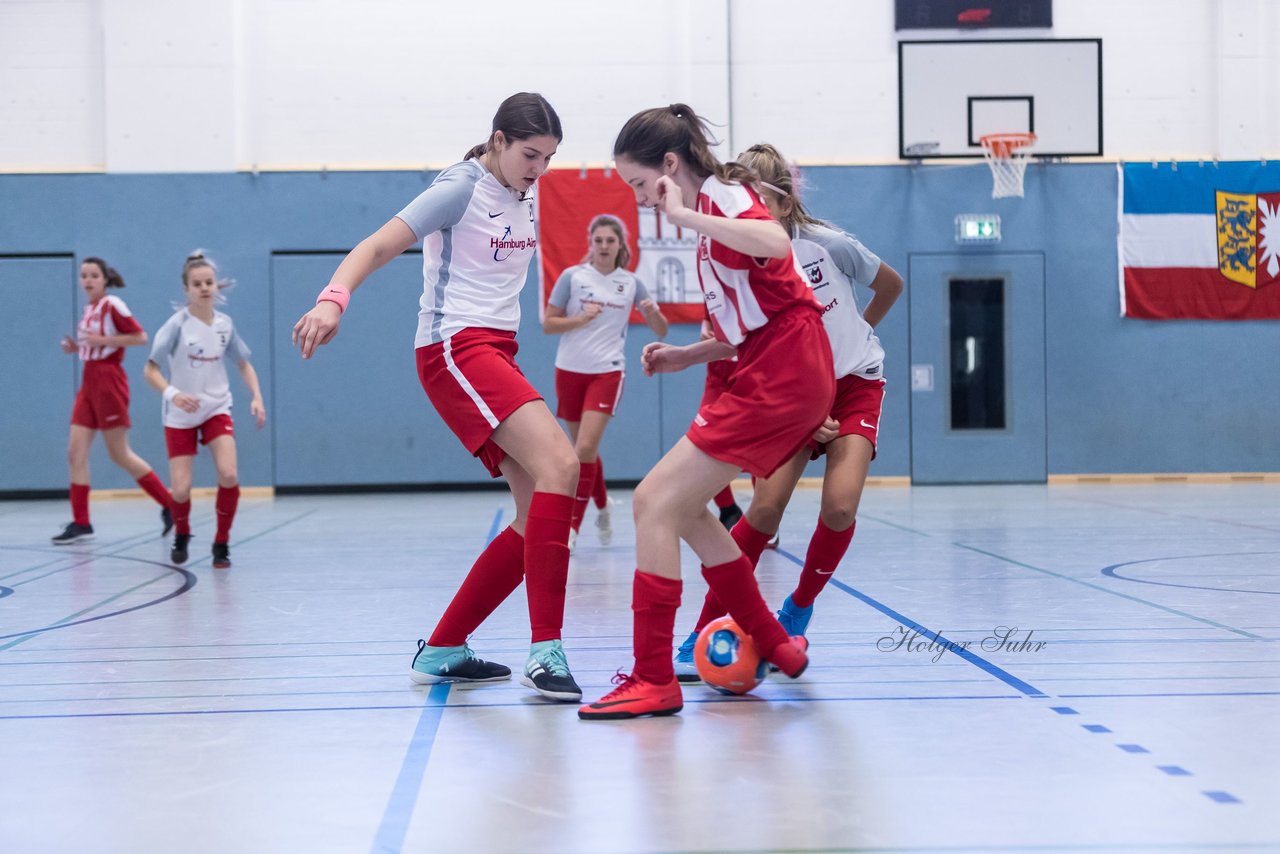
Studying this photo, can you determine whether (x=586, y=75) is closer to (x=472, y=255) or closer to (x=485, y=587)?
(x=472, y=255)

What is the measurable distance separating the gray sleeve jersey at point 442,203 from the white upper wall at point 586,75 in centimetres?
989

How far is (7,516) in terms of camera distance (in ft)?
35.7

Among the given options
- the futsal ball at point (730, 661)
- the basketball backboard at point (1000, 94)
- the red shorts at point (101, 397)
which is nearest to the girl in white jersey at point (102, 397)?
the red shorts at point (101, 397)

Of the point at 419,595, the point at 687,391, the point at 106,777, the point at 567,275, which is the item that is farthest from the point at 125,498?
the point at 106,777

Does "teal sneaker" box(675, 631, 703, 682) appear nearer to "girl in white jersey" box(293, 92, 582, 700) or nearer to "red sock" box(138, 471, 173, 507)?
"girl in white jersey" box(293, 92, 582, 700)

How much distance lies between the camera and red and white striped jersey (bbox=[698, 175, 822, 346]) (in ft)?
10.1

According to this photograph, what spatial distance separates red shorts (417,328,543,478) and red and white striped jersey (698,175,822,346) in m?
0.59

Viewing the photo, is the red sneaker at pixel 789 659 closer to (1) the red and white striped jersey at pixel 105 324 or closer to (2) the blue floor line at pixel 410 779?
(2) the blue floor line at pixel 410 779

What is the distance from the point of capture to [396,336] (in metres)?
13.1

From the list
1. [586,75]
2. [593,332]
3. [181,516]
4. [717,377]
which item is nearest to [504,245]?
[717,377]

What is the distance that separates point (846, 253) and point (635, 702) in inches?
64.1

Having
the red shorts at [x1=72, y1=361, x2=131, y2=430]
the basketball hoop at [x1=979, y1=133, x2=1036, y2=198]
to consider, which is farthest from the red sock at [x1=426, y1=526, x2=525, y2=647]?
the basketball hoop at [x1=979, y1=133, x2=1036, y2=198]

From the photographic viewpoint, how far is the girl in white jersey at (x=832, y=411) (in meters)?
3.67

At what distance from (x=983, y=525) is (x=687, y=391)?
5.13 m
